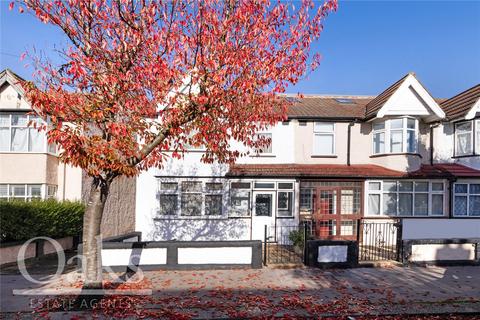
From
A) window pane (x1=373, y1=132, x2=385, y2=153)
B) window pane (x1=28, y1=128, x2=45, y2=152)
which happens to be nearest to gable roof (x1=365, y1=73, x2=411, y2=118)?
window pane (x1=373, y1=132, x2=385, y2=153)

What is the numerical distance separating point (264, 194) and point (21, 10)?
11.3 meters

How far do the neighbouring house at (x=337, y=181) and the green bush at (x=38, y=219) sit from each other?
2663mm

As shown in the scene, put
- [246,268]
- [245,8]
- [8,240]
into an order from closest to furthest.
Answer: [245,8]
[246,268]
[8,240]

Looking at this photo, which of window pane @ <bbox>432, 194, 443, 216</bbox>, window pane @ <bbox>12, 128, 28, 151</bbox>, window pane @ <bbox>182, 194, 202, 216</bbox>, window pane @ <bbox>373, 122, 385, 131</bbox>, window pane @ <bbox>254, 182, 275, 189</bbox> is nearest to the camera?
window pane @ <bbox>12, 128, 28, 151</bbox>

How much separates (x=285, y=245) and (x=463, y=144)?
1010cm

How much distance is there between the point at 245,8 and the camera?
6539 millimetres

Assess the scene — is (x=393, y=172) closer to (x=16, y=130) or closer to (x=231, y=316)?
(x=231, y=316)

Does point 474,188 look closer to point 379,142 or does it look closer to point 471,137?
point 471,137

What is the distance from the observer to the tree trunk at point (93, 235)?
6.82m

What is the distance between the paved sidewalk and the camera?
6887mm

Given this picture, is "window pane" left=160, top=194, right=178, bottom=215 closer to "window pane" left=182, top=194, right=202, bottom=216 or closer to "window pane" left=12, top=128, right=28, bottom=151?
"window pane" left=182, top=194, right=202, bottom=216

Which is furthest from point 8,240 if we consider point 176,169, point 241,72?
point 241,72

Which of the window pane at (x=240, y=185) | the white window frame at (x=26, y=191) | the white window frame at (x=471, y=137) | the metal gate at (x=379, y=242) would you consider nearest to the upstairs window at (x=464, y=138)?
the white window frame at (x=471, y=137)

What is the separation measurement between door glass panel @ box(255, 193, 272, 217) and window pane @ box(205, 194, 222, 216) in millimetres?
1685
